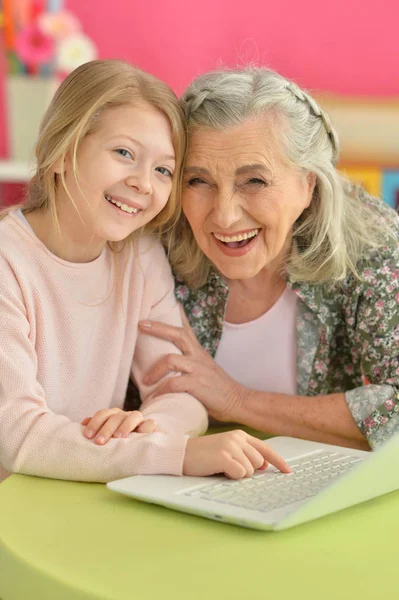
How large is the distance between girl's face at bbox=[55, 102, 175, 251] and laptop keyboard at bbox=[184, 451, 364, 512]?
499 millimetres

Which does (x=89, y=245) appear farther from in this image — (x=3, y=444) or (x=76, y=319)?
(x=3, y=444)

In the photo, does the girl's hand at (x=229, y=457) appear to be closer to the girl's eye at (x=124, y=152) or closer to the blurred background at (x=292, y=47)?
the girl's eye at (x=124, y=152)

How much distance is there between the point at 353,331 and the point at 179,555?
819 mm

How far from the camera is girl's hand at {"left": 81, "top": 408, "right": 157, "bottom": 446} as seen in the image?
1.22 m

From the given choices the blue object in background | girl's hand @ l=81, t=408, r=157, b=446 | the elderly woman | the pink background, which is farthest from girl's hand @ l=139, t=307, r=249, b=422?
the pink background

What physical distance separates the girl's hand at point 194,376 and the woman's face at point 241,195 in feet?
0.48

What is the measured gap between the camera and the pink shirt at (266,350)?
1668 millimetres

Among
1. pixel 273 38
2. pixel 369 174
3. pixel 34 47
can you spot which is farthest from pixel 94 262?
pixel 273 38

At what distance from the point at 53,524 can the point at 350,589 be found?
1.16 ft

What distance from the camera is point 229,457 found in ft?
3.74

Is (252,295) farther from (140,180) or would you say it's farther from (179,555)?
(179,555)

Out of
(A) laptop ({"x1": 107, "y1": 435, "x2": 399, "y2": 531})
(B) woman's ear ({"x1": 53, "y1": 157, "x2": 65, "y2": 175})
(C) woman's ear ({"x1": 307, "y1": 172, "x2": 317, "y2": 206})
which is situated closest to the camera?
(A) laptop ({"x1": 107, "y1": 435, "x2": 399, "y2": 531})

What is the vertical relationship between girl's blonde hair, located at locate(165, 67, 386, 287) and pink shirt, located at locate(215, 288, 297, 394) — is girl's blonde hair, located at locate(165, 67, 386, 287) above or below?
above

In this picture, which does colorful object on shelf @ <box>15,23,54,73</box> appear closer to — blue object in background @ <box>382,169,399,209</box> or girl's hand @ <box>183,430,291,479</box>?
blue object in background @ <box>382,169,399,209</box>
